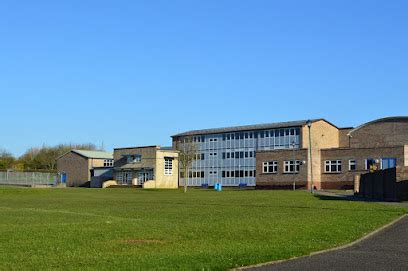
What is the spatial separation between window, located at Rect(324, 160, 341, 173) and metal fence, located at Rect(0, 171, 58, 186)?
173 feet

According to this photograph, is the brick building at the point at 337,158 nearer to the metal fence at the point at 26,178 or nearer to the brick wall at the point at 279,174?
the brick wall at the point at 279,174

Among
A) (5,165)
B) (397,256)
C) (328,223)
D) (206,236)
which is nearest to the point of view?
(397,256)

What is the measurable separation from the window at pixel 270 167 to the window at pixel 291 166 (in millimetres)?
1771

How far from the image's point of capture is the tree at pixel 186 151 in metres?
89.6

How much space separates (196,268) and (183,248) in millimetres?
3068

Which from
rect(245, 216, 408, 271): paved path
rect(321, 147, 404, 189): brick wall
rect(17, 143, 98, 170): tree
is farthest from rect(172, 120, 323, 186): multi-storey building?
rect(245, 216, 408, 271): paved path

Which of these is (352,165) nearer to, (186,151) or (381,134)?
(381,134)

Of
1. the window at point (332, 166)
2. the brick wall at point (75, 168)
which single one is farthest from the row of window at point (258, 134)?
the brick wall at point (75, 168)

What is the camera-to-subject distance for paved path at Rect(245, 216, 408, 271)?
1047 cm

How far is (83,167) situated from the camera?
106375mm

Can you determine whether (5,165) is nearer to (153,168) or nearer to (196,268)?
(153,168)

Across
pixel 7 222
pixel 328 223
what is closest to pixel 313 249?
pixel 328 223

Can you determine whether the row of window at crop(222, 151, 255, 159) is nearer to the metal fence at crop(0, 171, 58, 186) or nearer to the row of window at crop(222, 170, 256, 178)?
the row of window at crop(222, 170, 256, 178)

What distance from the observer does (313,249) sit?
12.9 metres
